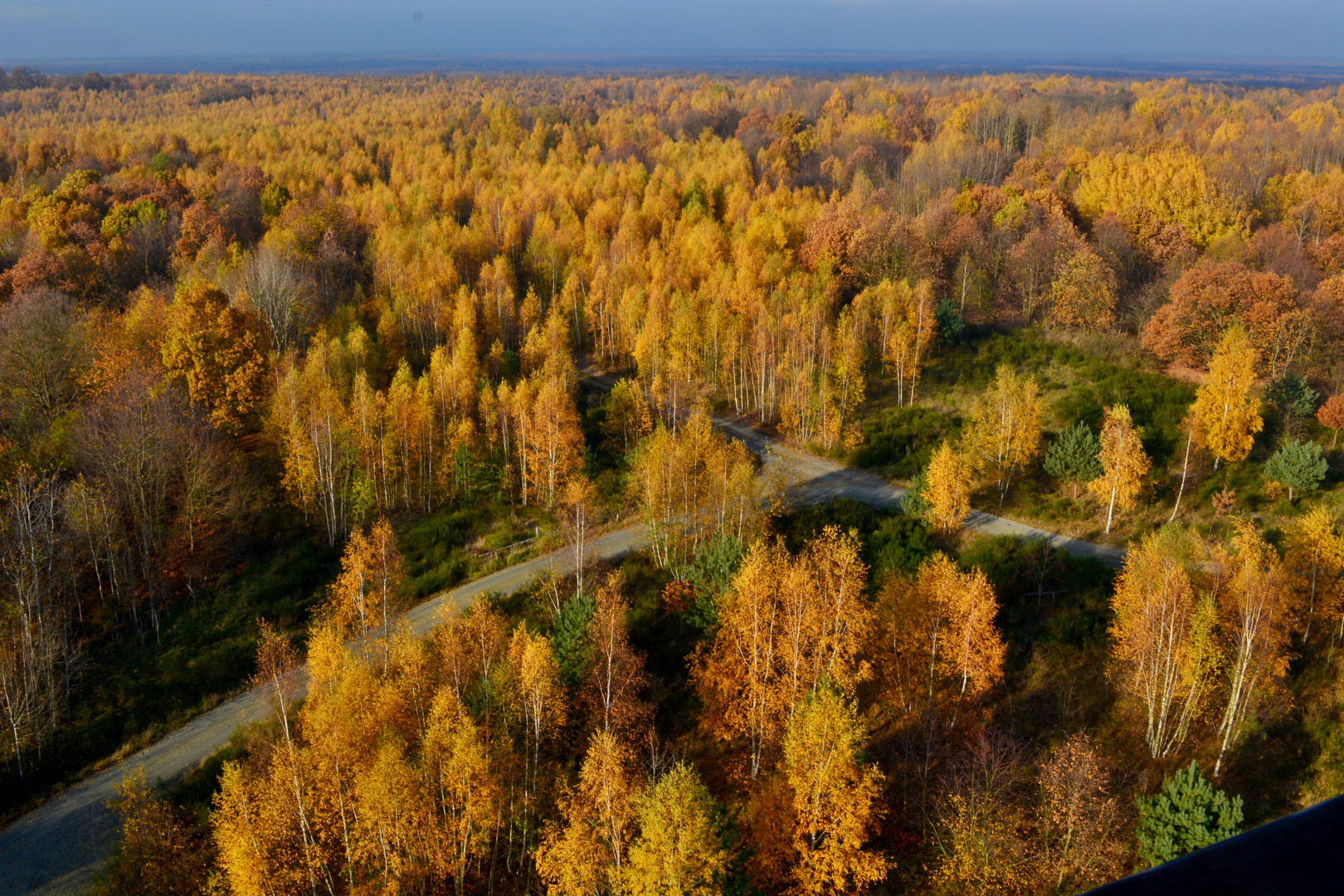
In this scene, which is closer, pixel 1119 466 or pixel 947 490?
pixel 947 490

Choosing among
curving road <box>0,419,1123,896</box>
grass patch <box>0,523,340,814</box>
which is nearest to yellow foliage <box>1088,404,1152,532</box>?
curving road <box>0,419,1123,896</box>

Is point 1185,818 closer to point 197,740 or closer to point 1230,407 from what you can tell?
point 1230,407

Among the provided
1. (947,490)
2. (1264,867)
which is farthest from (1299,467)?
(1264,867)

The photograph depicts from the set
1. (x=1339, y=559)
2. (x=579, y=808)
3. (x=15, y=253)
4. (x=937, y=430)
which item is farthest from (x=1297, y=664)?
(x=15, y=253)

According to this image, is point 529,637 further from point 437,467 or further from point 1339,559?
point 1339,559

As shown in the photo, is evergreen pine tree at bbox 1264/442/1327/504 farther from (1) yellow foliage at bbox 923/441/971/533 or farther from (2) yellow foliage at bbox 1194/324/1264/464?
(1) yellow foliage at bbox 923/441/971/533

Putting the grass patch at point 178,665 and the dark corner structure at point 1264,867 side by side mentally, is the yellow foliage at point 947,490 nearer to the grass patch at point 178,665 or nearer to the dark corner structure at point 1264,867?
the grass patch at point 178,665
